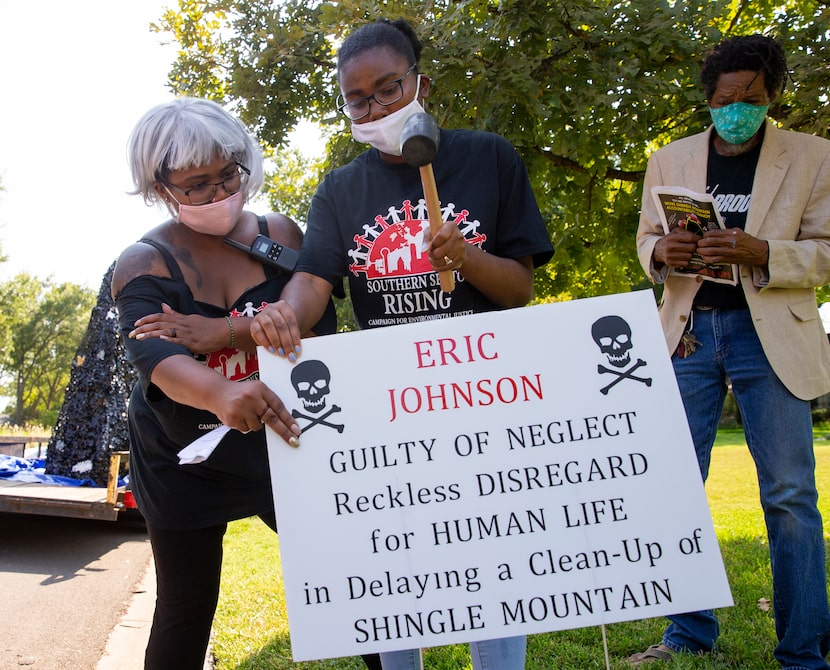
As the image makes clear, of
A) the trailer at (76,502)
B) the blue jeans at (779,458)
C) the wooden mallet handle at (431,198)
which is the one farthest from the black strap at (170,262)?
the trailer at (76,502)

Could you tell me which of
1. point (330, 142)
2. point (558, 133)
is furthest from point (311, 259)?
point (330, 142)

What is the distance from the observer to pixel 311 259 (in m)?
2.30

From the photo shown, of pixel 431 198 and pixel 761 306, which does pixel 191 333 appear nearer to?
pixel 431 198

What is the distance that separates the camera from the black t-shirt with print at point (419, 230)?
2248 mm

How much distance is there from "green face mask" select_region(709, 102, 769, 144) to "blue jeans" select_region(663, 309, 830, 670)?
2.28 ft

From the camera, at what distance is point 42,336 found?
169 feet

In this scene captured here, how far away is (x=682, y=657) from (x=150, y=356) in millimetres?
2334

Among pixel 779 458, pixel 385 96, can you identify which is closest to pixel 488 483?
pixel 385 96

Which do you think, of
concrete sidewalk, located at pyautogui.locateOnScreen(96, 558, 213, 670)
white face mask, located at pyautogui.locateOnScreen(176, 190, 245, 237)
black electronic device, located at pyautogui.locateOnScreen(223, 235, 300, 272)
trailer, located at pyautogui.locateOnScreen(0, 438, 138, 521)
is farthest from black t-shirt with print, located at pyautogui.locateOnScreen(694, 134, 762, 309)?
trailer, located at pyautogui.locateOnScreen(0, 438, 138, 521)

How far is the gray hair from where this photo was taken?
224 cm

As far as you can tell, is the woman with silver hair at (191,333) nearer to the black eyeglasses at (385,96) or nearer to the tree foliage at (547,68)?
the black eyeglasses at (385,96)

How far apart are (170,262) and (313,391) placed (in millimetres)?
A: 646

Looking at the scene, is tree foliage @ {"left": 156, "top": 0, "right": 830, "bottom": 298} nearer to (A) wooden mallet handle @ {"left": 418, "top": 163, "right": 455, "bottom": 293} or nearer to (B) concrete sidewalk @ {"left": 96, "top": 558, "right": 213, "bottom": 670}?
(A) wooden mallet handle @ {"left": 418, "top": 163, "right": 455, "bottom": 293}

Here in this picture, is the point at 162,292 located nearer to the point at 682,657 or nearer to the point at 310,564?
the point at 310,564
